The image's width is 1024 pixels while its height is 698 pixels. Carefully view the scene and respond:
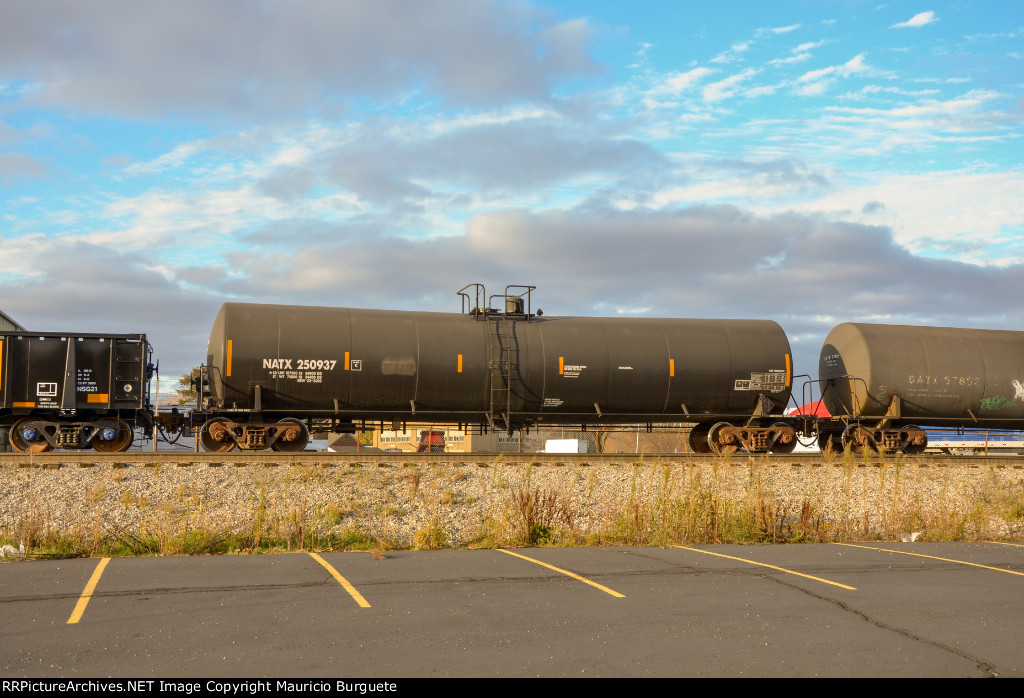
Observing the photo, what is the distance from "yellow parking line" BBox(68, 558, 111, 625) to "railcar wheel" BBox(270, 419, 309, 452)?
936 centimetres

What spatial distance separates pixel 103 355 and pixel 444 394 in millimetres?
8118

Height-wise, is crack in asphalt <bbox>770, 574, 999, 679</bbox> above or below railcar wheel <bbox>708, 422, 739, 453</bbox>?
below

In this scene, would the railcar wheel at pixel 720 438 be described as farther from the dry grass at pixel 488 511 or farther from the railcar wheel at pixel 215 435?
the railcar wheel at pixel 215 435

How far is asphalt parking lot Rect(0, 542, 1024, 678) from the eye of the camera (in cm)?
601

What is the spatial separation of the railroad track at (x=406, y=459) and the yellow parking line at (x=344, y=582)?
6.61 meters

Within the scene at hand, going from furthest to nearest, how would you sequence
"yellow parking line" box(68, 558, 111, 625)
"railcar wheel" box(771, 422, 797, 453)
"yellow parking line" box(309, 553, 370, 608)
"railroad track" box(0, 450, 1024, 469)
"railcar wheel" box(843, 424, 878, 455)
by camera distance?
1. "railcar wheel" box(843, 424, 878, 455)
2. "railcar wheel" box(771, 422, 797, 453)
3. "railroad track" box(0, 450, 1024, 469)
4. "yellow parking line" box(309, 553, 370, 608)
5. "yellow parking line" box(68, 558, 111, 625)

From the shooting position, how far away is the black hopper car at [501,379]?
1941 cm

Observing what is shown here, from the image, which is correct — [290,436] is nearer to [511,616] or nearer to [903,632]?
[511,616]

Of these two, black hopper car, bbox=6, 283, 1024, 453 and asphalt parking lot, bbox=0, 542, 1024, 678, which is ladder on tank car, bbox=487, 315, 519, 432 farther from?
asphalt parking lot, bbox=0, 542, 1024, 678

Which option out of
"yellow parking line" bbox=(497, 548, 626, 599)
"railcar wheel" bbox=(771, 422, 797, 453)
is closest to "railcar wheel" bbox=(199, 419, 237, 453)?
"yellow parking line" bbox=(497, 548, 626, 599)

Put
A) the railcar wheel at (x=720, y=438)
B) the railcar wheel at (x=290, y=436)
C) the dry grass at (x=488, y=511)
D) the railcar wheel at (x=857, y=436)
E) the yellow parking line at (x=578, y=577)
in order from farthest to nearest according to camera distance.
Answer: the railcar wheel at (x=857, y=436)
the railcar wheel at (x=720, y=438)
the railcar wheel at (x=290, y=436)
the dry grass at (x=488, y=511)
the yellow parking line at (x=578, y=577)

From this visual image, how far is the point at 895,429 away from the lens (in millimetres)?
22984

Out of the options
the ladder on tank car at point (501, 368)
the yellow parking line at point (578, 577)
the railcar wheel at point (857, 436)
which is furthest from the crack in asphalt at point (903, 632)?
the railcar wheel at point (857, 436)
